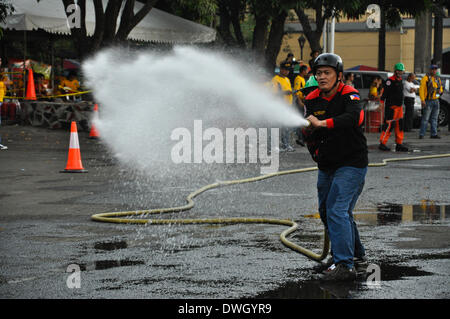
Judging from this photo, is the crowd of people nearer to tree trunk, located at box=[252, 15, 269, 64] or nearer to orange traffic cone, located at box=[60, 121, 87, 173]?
tree trunk, located at box=[252, 15, 269, 64]

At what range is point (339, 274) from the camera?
6020 mm

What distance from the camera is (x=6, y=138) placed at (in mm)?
19875

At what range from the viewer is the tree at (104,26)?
68.8 ft

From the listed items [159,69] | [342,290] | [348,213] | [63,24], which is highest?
[63,24]

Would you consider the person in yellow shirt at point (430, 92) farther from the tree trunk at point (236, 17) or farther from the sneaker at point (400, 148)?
the tree trunk at point (236, 17)

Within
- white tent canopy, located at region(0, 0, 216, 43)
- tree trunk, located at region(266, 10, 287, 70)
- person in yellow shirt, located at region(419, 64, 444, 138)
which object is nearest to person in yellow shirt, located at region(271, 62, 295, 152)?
person in yellow shirt, located at region(419, 64, 444, 138)

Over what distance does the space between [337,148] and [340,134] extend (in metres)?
0.11

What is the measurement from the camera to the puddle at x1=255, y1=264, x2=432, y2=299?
18.2 ft

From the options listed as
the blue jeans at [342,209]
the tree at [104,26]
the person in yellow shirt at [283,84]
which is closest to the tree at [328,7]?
the tree at [104,26]

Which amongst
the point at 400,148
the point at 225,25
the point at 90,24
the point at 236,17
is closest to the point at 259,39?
the point at 236,17
